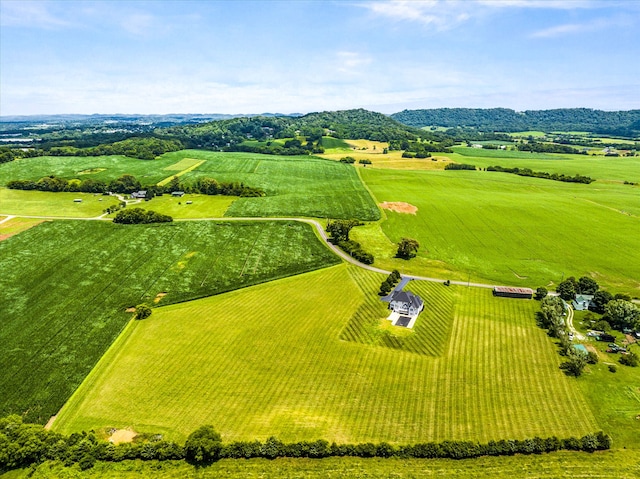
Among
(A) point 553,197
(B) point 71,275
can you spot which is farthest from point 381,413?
(A) point 553,197

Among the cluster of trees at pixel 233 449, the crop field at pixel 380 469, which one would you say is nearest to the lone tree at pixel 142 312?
the cluster of trees at pixel 233 449

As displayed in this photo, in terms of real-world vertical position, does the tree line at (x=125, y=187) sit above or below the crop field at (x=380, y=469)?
above

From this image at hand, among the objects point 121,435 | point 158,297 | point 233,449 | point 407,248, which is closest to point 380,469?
point 233,449

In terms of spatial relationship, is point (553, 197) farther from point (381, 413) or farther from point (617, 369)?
point (381, 413)

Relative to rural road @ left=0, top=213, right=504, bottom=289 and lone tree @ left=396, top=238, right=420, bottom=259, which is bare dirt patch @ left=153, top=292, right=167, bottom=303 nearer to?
rural road @ left=0, top=213, right=504, bottom=289

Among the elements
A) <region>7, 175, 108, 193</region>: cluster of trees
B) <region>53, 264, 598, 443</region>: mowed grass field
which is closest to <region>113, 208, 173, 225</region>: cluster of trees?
<region>7, 175, 108, 193</region>: cluster of trees

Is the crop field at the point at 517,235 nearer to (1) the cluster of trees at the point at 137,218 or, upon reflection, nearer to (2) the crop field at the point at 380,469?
(2) the crop field at the point at 380,469
